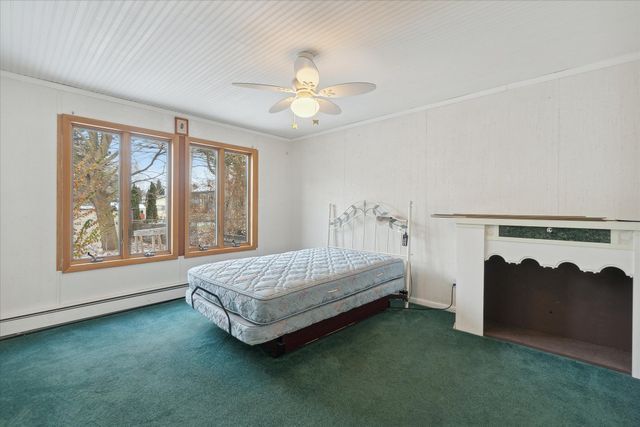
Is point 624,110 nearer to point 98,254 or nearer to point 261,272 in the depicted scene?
point 261,272

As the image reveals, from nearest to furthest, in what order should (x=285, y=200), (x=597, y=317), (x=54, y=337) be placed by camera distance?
(x=597, y=317) → (x=54, y=337) → (x=285, y=200)

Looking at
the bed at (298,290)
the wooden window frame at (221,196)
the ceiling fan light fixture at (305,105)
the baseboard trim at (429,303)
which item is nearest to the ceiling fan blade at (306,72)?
the ceiling fan light fixture at (305,105)

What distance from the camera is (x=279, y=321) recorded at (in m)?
2.38

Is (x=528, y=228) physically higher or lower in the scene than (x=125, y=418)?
higher

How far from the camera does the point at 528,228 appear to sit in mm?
2682

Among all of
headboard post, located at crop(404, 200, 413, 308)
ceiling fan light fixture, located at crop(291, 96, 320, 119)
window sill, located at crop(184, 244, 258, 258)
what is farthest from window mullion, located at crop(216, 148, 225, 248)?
headboard post, located at crop(404, 200, 413, 308)

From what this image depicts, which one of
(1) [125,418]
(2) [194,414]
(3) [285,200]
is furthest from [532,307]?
(3) [285,200]

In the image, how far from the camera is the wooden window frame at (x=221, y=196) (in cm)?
419

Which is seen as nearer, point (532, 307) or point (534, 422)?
point (534, 422)

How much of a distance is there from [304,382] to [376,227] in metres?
2.64

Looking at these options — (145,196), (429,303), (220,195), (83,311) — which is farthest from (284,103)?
(83,311)

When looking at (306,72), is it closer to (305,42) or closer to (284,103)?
(305,42)

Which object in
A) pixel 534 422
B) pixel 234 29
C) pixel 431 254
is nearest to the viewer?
pixel 534 422

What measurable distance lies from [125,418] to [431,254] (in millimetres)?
3344
